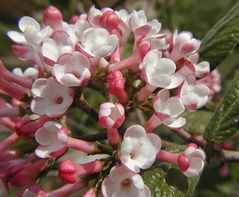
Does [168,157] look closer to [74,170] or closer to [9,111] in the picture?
[74,170]

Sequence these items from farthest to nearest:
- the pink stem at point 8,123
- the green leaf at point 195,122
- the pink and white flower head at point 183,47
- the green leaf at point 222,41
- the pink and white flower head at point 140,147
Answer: the green leaf at point 195,122 → the green leaf at point 222,41 → the pink stem at point 8,123 → the pink and white flower head at point 183,47 → the pink and white flower head at point 140,147

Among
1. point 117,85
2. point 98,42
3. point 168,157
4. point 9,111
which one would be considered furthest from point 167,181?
point 9,111

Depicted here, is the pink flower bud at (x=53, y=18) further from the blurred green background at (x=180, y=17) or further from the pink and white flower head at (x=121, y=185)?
the blurred green background at (x=180, y=17)

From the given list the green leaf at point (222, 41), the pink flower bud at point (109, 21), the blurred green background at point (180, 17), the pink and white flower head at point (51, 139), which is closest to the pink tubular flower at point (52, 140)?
the pink and white flower head at point (51, 139)

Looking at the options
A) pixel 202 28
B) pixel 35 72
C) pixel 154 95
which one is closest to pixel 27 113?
pixel 35 72

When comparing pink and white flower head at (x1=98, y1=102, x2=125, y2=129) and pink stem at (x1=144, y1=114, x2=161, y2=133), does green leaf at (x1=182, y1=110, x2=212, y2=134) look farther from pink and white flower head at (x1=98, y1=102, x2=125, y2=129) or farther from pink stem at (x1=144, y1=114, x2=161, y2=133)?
pink and white flower head at (x1=98, y1=102, x2=125, y2=129)

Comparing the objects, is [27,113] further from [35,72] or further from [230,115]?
[230,115]
